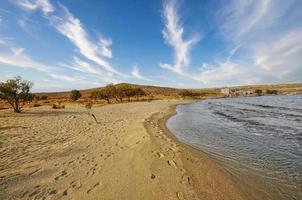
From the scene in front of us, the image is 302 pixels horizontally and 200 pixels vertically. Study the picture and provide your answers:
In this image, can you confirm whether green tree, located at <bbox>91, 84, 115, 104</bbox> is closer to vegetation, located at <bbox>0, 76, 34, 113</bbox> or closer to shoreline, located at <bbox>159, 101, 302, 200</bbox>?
vegetation, located at <bbox>0, 76, 34, 113</bbox>

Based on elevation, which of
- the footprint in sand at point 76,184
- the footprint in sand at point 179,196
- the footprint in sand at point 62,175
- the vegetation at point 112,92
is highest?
the vegetation at point 112,92

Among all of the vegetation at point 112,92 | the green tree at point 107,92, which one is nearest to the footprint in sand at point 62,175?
the vegetation at point 112,92

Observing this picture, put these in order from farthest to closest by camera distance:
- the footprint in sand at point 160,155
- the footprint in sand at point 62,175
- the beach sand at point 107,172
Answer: the footprint in sand at point 160,155 < the footprint in sand at point 62,175 < the beach sand at point 107,172

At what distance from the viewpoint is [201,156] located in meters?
9.18

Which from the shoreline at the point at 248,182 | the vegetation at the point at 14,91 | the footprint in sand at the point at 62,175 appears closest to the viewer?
the shoreline at the point at 248,182

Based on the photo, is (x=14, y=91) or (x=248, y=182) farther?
(x=14, y=91)

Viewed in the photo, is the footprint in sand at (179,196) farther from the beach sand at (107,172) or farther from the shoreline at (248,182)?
the shoreline at (248,182)

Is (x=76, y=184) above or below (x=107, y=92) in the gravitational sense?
below

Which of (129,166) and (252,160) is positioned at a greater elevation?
(129,166)

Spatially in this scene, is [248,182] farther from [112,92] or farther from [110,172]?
[112,92]

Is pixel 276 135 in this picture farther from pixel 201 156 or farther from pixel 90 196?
pixel 90 196

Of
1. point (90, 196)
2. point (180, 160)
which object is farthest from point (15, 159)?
point (180, 160)

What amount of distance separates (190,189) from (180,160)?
2.50 m

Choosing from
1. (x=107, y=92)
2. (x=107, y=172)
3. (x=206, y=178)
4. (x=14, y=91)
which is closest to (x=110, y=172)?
(x=107, y=172)
